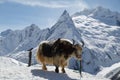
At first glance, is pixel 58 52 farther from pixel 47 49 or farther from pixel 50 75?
pixel 50 75

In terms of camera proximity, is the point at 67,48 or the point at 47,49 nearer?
the point at 67,48

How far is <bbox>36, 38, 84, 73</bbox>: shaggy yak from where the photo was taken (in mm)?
29469

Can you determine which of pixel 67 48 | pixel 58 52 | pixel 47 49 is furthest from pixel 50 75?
pixel 67 48

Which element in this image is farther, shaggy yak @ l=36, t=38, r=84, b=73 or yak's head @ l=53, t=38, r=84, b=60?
yak's head @ l=53, t=38, r=84, b=60

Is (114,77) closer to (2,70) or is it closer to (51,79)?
(51,79)

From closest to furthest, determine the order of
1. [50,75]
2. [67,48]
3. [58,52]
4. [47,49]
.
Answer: [50,75] → [58,52] → [67,48] → [47,49]

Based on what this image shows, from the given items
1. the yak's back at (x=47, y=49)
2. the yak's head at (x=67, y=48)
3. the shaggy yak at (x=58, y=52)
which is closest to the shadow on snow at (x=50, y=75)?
the shaggy yak at (x=58, y=52)

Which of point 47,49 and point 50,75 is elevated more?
point 47,49

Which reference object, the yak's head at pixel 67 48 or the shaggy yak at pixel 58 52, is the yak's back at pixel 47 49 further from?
the yak's head at pixel 67 48

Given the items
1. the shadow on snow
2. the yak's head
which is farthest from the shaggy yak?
the shadow on snow

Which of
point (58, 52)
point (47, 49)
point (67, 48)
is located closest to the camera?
point (58, 52)

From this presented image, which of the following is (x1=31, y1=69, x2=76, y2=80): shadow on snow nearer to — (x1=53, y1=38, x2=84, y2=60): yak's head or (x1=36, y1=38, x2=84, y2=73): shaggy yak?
(x1=36, y1=38, x2=84, y2=73): shaggy yak

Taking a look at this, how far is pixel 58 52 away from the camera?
29500mm

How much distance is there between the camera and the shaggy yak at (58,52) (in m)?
29.5
